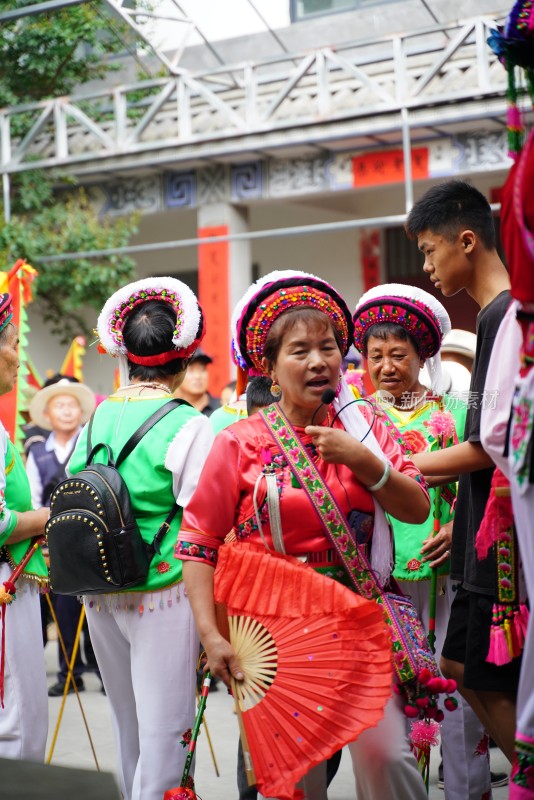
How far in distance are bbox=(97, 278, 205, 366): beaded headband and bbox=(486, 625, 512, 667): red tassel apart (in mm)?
1479

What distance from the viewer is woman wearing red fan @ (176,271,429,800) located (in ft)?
9.06

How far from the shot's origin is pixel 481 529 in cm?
294

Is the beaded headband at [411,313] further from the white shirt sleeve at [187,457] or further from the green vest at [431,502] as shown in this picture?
the white shirt sleeve at [187,457]

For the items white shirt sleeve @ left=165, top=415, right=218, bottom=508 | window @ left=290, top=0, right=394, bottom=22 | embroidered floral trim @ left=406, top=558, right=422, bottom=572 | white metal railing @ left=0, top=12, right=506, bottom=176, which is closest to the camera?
white shirt sleeve @ left=165, top=415, right=218, bottom=508

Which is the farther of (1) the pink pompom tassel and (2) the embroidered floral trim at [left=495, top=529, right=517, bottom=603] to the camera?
(2) the embroidered floral trim at [left=495, top=529, right=517, bottom=603]

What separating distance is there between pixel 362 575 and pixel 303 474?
32cm

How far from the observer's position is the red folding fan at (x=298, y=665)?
8.48 feet

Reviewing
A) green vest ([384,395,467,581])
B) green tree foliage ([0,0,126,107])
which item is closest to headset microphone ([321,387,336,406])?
green vest ([384,395,467,581])

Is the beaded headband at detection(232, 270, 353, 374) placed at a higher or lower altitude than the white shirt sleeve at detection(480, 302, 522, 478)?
higher

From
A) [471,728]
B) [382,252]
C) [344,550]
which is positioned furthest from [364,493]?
[382,252]

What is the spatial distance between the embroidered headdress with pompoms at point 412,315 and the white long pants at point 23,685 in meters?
1.79

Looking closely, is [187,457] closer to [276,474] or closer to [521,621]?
[276,474]

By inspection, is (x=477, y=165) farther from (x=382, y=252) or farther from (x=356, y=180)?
(x=382, y=252)

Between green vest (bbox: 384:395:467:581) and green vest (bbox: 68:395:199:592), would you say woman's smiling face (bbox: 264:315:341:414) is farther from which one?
green vest (bbox: 384:395:467:581)
